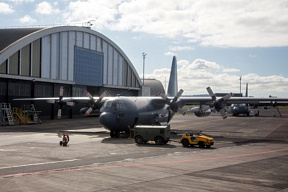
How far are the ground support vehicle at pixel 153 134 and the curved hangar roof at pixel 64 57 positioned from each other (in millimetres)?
34928

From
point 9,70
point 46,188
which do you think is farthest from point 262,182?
point 9,70

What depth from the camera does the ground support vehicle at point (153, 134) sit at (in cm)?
3048

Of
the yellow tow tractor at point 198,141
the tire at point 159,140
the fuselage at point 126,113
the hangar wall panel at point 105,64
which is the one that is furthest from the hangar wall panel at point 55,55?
the yellow tow tractor at point 198,141

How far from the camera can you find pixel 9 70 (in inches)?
2293

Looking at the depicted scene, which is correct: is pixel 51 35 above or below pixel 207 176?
above

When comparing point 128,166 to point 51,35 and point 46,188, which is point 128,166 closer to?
point 46,188

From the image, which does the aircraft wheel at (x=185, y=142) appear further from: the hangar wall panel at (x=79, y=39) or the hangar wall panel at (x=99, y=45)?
the hangar wall panel at (x=99, y=45)

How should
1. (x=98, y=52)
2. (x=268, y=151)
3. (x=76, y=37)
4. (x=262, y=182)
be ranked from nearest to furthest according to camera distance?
(x=262, y=182)
(x=268, y=151)
(x=76, y=37)
(x=98, y=52)

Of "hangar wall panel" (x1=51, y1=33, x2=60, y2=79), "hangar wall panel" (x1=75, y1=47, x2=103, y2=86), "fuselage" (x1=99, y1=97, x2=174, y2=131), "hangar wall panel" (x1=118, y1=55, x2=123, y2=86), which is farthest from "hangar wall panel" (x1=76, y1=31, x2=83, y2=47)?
"fuselage" (x1=99, y1=97, x2=174, y2=131)

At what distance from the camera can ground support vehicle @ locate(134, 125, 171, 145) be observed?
100ft

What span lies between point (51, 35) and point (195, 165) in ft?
179

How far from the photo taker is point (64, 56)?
7044 centimetres

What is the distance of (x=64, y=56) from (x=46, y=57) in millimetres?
4774

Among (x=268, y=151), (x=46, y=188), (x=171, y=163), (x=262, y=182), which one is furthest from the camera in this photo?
(x=268, y=151)
